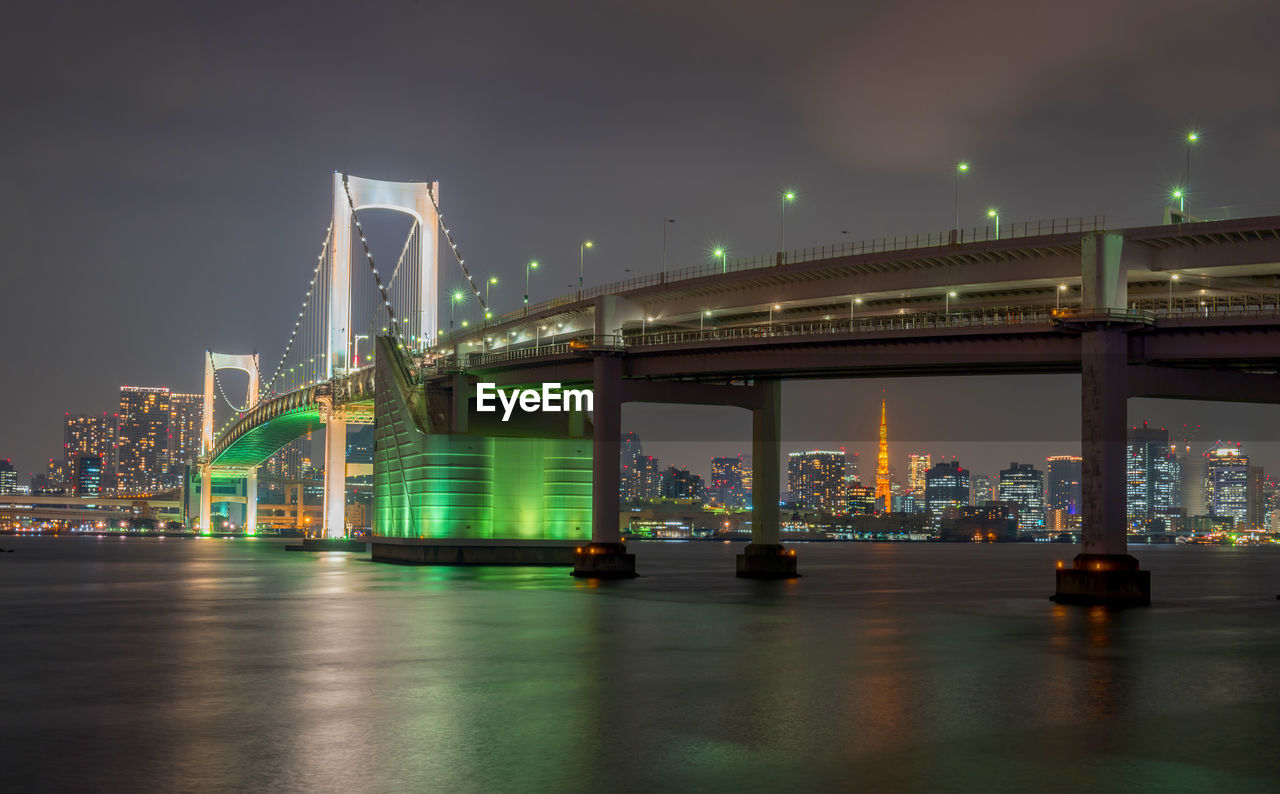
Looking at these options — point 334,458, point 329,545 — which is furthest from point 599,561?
point 329,545

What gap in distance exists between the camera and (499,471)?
277 feet

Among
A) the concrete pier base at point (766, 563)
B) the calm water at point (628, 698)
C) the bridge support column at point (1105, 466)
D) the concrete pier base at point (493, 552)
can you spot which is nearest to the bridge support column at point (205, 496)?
the concrete pier base at point (493, 552)

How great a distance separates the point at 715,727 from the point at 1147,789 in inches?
251

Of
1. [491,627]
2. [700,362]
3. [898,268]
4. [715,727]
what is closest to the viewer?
[715,727]

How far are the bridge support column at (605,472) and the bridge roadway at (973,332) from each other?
0.38ft

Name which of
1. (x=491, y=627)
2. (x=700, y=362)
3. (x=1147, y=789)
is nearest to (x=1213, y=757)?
(x=1147, y=789)

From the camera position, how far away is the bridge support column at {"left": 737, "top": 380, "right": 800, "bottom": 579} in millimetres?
72438

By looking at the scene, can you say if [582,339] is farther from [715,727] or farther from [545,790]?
[545,790]

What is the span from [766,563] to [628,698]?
52.6 metres

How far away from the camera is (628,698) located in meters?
22.4

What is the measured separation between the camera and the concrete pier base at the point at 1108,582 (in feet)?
154

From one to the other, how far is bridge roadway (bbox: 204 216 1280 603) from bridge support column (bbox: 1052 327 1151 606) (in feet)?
0.18

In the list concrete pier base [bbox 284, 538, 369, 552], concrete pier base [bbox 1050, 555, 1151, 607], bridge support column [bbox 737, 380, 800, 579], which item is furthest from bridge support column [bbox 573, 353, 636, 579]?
concrete pier base [bbox 284, 538, 369, 552]

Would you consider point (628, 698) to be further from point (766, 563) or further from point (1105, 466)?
point (766, 563)
